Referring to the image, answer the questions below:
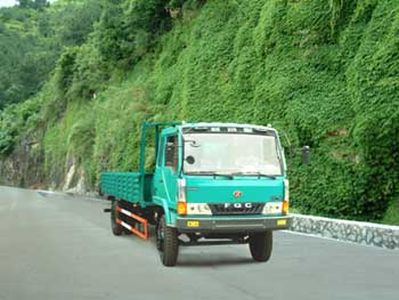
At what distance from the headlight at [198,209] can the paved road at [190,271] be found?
3.14 feet

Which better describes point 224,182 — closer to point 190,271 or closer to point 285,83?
point 190,271

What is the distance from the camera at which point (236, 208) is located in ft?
37.7

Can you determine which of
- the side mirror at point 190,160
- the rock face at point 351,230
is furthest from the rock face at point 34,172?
the side mirror at point 190,160

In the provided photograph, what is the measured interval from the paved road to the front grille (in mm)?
952

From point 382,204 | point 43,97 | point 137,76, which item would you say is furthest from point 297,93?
point 43,97

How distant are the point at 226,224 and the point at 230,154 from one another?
122 centimetres

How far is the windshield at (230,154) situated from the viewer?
11539mm

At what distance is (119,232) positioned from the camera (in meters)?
17.2

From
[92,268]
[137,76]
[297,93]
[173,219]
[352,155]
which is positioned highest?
[137,76]

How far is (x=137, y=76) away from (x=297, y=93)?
21393 mm

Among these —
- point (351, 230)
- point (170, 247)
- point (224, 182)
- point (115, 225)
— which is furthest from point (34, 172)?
point (224, 182)

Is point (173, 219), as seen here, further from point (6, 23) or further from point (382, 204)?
point (6, 23)

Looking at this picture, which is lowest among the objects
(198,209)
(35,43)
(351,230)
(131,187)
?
(351,230)

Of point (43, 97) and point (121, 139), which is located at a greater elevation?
point (43, 97)
